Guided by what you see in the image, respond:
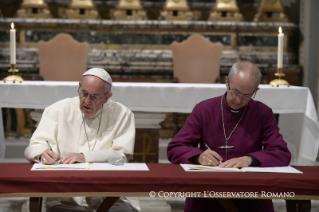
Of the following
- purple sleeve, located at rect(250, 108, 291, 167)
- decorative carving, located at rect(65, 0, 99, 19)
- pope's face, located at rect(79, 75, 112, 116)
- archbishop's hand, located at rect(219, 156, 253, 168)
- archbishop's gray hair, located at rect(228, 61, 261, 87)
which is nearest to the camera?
archbishop's hand, located at rect(219, 156, 253, 168)

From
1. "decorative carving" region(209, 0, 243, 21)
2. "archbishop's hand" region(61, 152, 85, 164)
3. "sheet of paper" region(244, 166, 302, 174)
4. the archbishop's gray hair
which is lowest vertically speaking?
"sheet of paper" region(244, 166, 302, 174)

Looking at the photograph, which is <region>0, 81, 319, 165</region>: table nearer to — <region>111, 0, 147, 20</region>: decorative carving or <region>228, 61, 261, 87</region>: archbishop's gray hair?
<region>228, 61, 261, 87</region>: archbishop's gray hair

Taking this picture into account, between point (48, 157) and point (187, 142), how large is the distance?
0.91 meters

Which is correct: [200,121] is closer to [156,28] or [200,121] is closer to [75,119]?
[75,119]

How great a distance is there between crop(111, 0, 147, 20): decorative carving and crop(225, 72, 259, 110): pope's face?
551 cm

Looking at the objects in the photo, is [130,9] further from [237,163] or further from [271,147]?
[237,163]

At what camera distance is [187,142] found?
377 cm

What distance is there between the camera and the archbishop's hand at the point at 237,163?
3.33m

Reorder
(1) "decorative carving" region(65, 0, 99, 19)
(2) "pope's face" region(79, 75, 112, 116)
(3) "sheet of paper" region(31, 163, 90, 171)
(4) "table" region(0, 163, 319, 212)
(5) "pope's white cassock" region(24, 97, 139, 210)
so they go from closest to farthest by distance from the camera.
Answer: (4) "table" region(0, 163, 319, 212), (3) "sheet of paper" region(31, 163, 90, 171), (2) "pope's face" region(79, 75, 112, 116), (5) "pope's white cassock" region(24, 97, 139, 210), (1) "decorative carving" region(65, 0, 99, 19)

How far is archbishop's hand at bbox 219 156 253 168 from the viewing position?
3328 millimetres

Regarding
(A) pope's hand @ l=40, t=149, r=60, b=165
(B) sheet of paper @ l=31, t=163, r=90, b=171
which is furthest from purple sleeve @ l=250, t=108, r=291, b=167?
(A) pope's hand @ l=40, t=149, r=60, b=165

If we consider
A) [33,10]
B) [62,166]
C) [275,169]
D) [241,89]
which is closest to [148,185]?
[62,166]

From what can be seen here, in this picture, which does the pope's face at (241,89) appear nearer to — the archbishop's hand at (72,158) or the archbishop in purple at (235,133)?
the archbishop in purple at (235,133)

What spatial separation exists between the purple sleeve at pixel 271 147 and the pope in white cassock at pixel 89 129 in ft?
2.93
